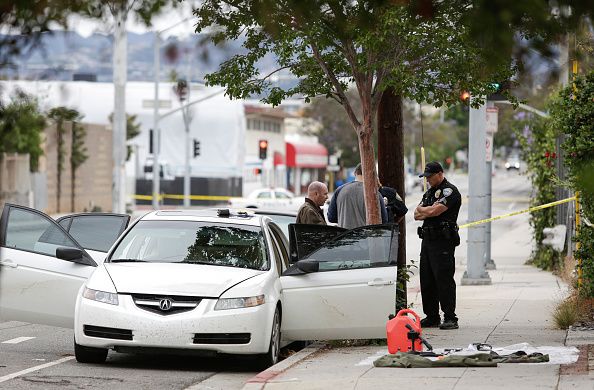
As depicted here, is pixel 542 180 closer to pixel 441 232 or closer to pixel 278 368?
pixel 441 232

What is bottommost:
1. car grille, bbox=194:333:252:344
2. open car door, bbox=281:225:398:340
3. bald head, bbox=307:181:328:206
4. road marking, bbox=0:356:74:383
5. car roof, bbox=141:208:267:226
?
road marking, bbox=0:356:74:383

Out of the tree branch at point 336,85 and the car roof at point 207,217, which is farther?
the tree branch at point 336,85

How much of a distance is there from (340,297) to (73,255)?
2643mm

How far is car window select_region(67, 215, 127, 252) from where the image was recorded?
45.3 feet

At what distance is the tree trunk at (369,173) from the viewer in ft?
46.6

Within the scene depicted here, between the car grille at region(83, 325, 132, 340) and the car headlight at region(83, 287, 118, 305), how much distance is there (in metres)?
0.24

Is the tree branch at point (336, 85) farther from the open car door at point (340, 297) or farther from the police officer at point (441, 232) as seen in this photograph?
the open car door at point (340, 297)

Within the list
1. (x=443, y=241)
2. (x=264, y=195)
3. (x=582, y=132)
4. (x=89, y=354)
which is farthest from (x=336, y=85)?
(x=264, y=195)

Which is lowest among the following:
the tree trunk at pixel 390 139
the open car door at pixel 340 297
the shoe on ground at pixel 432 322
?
the shoe on ground at pixel 432 322

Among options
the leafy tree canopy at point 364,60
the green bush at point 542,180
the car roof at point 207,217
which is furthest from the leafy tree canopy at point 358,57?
the green bush at point 542,180

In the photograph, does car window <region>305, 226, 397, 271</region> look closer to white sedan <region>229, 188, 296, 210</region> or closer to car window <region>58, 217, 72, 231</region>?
car window <region>58, 217, 72, 231</region>

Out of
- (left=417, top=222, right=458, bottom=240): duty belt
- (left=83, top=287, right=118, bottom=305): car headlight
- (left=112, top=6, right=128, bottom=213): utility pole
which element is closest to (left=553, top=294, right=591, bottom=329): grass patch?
(left=417, top=222, right=458, bottom=240): duty belt

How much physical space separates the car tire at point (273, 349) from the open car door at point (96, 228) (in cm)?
270

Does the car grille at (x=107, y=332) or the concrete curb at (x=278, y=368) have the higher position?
the car grille at (x=107, y=332)
